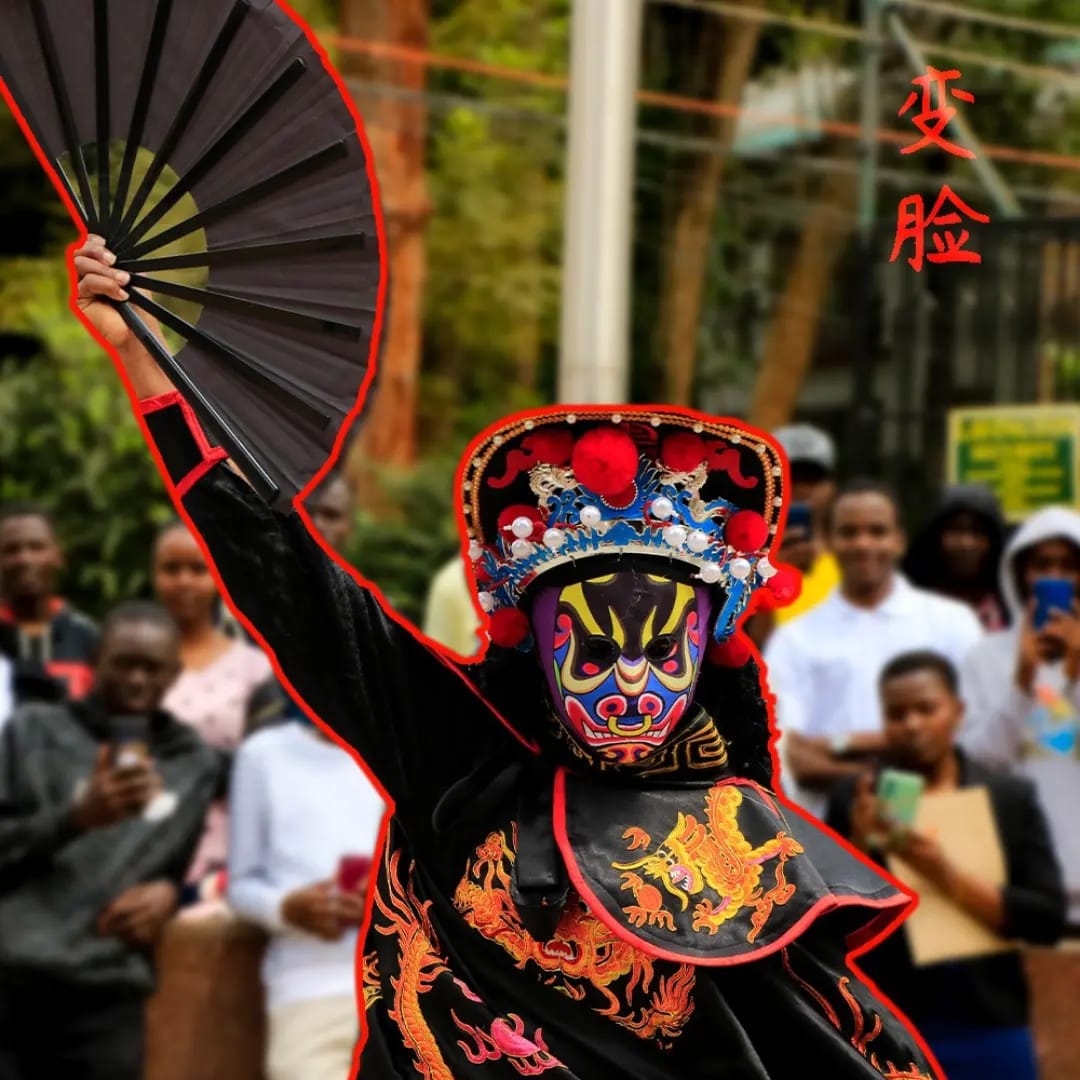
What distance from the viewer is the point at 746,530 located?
3824mm

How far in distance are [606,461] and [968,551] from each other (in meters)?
3.96

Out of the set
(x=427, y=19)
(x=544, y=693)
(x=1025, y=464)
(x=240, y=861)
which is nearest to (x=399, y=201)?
(x=427, y=19)

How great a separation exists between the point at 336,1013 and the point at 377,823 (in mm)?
497

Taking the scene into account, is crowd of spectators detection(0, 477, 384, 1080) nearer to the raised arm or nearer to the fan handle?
the raised arm

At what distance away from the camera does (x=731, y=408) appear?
39.8 feet

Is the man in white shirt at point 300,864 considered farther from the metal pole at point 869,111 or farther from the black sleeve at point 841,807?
the metal pole at point 869,111

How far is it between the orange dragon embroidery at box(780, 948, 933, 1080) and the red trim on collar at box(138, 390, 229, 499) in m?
1.17

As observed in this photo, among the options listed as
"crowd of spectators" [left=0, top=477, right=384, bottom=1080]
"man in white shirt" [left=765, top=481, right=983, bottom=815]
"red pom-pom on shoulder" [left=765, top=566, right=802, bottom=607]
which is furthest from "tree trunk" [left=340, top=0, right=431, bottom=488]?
"red pom-pom on shoulder" [left=765, top=566, right=802, bottom=607]

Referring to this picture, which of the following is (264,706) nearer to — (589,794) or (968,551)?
(968,551)

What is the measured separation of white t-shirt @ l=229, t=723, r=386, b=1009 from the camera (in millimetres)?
6230

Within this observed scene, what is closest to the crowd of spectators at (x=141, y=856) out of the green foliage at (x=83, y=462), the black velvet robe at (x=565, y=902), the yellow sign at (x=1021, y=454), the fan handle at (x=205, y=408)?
the black velvet robe at (x=565, y=902)

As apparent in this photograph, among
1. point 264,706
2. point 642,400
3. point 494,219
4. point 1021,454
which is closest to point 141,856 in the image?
point 264,706

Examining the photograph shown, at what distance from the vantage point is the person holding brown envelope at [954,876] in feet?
20.1

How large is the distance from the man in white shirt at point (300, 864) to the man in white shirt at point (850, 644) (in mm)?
1191
